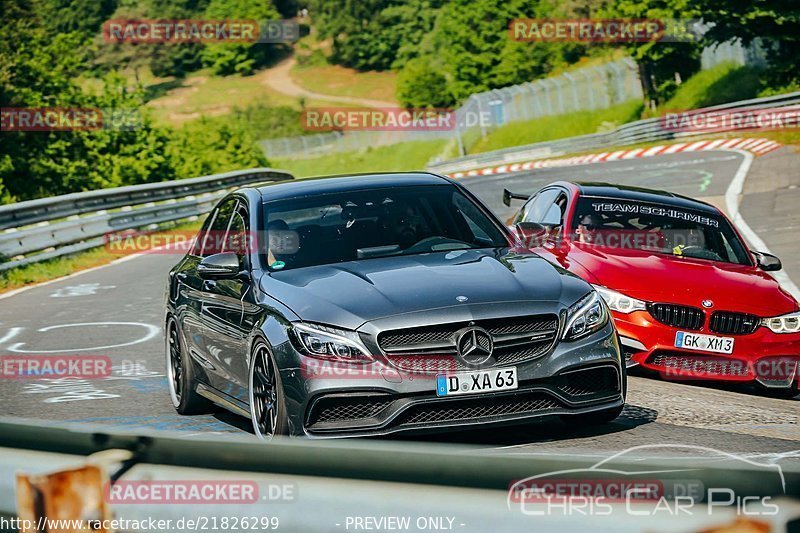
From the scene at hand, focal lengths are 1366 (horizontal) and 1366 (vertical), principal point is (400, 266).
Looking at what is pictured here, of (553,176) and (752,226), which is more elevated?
(752,226)

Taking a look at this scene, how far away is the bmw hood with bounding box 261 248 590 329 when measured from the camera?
6.91 meters

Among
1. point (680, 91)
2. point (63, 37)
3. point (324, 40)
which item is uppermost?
point (63, 37)

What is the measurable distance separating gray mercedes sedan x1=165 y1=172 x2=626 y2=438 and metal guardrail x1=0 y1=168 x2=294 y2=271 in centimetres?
1403

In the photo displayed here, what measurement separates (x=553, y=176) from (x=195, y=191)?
1089 cm

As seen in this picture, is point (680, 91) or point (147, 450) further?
point (680, 91)

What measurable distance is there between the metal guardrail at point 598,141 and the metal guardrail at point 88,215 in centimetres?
2155

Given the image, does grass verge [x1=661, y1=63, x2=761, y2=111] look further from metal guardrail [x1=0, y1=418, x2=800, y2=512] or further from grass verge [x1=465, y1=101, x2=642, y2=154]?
metal guardrail [x1=0, y1=418, x2=800, y2=512]

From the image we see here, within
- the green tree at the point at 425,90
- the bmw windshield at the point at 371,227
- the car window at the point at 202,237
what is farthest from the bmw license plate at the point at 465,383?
the green tree at the point at 425,90

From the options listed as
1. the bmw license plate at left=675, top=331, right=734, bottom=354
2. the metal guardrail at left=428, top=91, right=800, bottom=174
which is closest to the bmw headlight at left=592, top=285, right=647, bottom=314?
the bmw license plate at left=675, top=331, right=734, bottom=354

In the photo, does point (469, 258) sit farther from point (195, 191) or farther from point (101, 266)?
point (195, 191)

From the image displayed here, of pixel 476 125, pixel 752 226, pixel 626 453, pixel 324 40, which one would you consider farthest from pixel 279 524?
pixel 324 40

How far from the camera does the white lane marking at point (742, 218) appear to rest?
51.1 feet

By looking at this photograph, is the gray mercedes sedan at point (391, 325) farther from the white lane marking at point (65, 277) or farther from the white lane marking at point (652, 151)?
the white lane marking at point (652, 151)

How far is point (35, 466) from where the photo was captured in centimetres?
405
